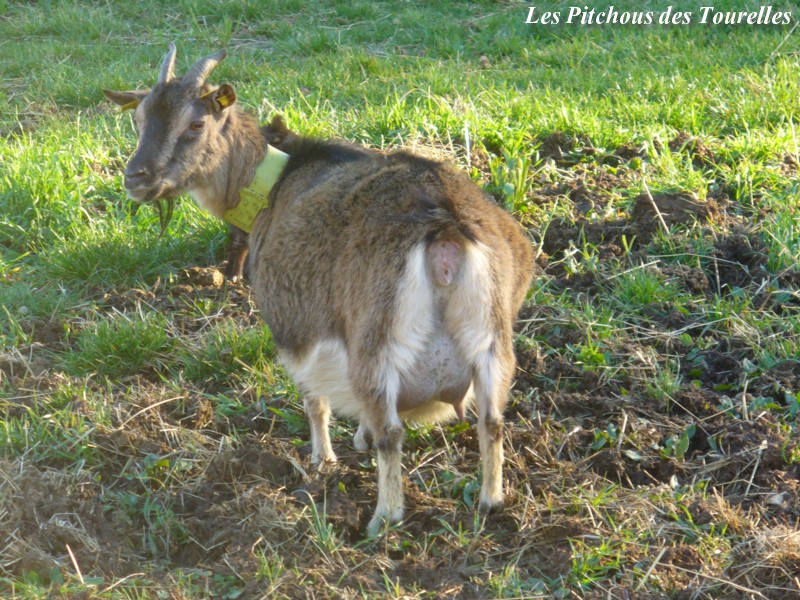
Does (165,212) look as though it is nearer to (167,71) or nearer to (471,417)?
(167,71)

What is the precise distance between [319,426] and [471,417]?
669mm

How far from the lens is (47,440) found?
4.21 meters

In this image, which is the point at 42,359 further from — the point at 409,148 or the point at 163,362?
the point at 409,148

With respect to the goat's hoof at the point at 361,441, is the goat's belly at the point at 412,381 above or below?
above

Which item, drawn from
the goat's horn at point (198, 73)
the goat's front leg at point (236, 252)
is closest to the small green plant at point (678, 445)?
the goat's front leg at point (236, 252)

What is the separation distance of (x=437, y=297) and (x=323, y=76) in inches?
181

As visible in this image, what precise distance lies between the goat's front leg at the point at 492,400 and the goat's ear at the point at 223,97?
1.89 metres

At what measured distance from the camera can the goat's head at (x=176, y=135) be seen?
15.0ft

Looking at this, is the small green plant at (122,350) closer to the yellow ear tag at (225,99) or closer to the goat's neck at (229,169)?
the goat's neck at (229,169)

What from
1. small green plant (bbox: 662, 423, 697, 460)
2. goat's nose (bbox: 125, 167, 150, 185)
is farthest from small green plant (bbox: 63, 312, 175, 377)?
small green plant (bbox: 662, 423, 697, 460)

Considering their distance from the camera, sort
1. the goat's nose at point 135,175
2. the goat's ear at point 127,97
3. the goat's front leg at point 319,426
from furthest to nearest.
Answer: the goat's ear at point 127,97 < the goat's nose at point 135,175 < the goat's front leg at point 319,426

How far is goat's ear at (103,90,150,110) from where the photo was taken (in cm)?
481

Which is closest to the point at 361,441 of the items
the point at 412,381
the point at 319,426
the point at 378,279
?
the point at 319,426

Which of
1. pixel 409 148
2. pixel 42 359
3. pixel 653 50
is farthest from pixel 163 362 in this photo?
pixel 653 50
